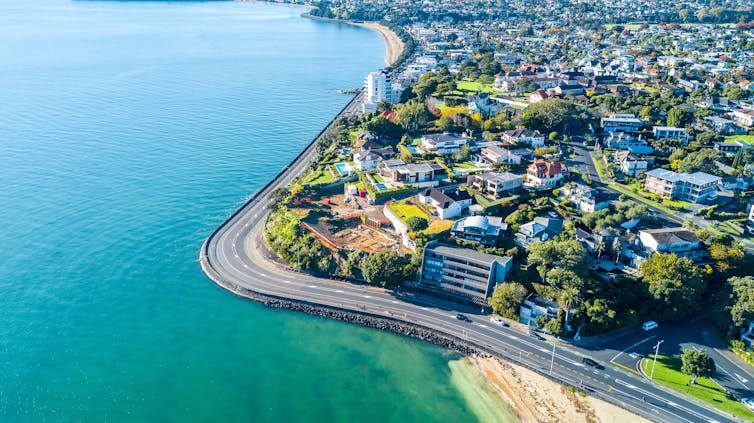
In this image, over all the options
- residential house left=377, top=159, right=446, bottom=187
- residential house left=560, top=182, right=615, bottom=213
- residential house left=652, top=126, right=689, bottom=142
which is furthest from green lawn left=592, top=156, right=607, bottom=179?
residential house left=377, top=159, right=446, bottom=187

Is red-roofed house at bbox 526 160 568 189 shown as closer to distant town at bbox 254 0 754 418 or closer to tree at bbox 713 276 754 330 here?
distant town at bbox 254 0 754 418

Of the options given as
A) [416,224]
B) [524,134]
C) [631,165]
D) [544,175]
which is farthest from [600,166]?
[416,224]

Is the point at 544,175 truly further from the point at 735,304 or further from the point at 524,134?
the point at 735,304

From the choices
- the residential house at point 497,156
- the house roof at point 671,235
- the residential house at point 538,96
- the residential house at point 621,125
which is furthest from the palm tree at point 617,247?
the residential house at point 538,96

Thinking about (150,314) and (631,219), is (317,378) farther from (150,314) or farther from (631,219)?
(631,219)

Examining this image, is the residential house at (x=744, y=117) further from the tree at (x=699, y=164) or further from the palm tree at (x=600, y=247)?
the palm tree at (x=600, y=247)
